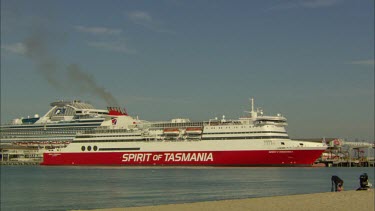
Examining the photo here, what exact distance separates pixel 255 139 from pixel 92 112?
124ft

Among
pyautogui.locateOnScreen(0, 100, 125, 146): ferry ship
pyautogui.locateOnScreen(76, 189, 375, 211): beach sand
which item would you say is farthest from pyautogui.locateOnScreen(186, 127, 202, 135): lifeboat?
pyautogui.locateOnScreen(76, 189, 375, 211): beach sand

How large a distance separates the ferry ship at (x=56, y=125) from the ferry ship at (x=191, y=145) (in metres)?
12.7

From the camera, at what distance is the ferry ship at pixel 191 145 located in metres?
55.6

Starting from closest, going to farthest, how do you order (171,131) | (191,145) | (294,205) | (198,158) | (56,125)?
(294,205) → (198,158) → (191,145) → (171,131) → (56,125)

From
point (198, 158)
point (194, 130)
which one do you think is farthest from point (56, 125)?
point (198, 158)

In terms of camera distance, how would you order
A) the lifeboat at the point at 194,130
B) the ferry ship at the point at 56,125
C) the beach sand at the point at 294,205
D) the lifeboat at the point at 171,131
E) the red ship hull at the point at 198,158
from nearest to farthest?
the beach sand at the point at 294,205, the red ship hull at the point at 198,158, the lifeboat at the point at 194,130, the lifeboat at the point at 171,131, the ferry ship at the point at 56,125

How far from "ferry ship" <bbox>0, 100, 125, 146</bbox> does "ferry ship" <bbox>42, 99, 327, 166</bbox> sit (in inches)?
499

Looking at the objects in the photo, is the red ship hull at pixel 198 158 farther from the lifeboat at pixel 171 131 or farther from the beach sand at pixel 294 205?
the beach sand at pixel 294 205

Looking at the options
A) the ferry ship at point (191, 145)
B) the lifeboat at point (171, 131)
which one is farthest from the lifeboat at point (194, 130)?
the lifeboat at point (171, 131)

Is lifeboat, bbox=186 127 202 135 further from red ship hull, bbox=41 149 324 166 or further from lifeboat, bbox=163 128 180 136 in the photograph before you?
red ship hull, bbox=41 149 324 166

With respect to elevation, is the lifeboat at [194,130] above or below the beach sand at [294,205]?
above

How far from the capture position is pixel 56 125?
85125 millimetres

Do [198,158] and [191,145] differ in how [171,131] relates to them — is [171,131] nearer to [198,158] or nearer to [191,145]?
[191,145]

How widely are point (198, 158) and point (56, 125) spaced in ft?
113
